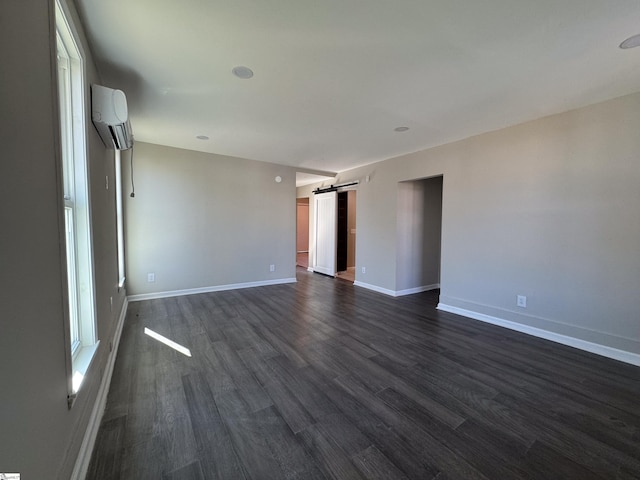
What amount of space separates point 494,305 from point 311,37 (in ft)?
11.7

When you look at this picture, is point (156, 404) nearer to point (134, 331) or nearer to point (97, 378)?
point (97, 378)

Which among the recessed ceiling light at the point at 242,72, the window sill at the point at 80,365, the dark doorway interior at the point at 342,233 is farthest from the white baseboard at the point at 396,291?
the window sill at the point at 80,365

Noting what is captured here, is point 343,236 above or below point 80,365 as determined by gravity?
above

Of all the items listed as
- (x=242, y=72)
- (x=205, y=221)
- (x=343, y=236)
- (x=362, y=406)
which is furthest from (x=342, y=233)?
(x=362, y=406)

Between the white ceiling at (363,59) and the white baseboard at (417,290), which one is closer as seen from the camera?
the white ceiling at (363,59)

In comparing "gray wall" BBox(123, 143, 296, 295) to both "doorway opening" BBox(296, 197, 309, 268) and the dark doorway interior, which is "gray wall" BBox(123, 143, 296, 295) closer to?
the dark doorway interior

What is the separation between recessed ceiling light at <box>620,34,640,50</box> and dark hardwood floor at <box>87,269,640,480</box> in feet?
8.13

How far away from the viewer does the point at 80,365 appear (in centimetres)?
139

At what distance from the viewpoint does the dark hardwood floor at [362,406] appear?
52.4 inches

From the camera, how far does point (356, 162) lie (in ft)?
16.4

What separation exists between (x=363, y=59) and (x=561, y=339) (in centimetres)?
344

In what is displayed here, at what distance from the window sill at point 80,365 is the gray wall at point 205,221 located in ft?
9.17

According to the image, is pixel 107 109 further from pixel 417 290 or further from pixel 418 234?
pixel 417 290

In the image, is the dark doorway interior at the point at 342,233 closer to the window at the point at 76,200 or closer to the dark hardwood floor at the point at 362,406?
the dark hardwood floor at the point at 362,406
